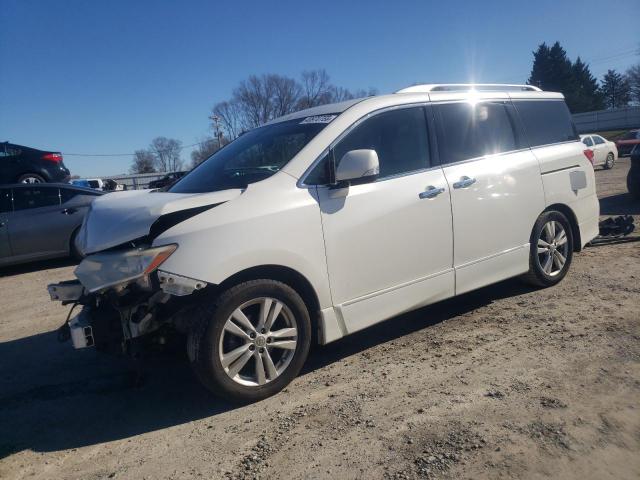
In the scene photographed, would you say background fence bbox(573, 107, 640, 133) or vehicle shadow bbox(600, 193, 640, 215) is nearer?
vehicle shadow bbox(600, 193, 640, 215)

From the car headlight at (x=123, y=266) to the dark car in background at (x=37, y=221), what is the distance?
5761 mm

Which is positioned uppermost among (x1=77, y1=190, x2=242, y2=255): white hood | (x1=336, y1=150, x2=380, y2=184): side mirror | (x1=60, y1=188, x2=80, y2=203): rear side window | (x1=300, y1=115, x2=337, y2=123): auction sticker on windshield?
(x1=300, y1=115, x2=337, y2=123): auction sticker on windshield

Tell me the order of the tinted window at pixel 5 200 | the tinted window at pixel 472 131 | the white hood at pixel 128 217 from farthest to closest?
the tinted window at pixel 5 200, the tinted window at pixel 472 131, the white hood at pixel 128 217

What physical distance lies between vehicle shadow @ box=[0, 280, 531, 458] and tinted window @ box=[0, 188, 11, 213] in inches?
159

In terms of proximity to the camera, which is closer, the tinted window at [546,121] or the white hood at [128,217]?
the white hood at [128,217]

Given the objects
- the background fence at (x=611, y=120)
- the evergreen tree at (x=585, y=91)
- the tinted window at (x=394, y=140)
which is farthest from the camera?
the evergreen tree at (x=585, y=91)

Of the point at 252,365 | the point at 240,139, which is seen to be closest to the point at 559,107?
the point at 240,139

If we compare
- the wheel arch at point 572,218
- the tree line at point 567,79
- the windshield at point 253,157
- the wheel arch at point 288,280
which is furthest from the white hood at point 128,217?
the tree line at point 567,79

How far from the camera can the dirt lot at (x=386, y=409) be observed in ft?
7.77

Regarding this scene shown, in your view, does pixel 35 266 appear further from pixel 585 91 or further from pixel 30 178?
pixel 585 91

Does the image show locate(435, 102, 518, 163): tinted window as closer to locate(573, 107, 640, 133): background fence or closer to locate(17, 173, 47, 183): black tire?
locate(17, 173, 47, 183): black tire

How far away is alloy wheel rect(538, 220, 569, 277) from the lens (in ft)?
15.5

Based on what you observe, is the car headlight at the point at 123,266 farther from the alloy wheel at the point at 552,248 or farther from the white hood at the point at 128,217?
the alloy wheel at the point at 552,248

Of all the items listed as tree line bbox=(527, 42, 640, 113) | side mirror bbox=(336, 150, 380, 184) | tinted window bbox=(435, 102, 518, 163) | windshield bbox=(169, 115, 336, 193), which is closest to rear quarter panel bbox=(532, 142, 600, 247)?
tinted window bbox=(435, 102, 518, 163)
